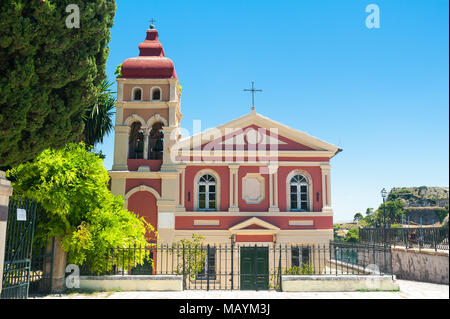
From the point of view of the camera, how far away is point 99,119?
22234 mm

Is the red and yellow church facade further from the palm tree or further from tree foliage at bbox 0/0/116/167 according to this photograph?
tree foliage at bbox 0/0/116/167

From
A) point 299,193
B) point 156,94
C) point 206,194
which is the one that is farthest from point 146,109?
point 299,193

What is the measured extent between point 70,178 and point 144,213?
7247 mm

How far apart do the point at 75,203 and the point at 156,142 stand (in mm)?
8090

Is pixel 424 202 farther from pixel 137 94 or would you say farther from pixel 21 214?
pixel 21 214

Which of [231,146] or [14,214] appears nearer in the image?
[14,214]

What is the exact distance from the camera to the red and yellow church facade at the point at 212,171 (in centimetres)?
1928

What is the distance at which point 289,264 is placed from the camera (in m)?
19.5

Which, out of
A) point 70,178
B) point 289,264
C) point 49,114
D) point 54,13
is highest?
point 54,13

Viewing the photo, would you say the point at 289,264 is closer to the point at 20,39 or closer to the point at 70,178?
the point at 70,178

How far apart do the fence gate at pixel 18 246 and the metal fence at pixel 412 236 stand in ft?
44.6

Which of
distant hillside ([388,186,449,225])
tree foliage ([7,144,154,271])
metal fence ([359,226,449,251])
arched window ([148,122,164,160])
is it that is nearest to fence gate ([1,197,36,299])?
tree foliage ([7,144,154,271])

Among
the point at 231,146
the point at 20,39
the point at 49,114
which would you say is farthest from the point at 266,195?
the point at 20,39

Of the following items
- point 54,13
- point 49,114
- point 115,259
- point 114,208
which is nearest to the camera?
point 54,13
